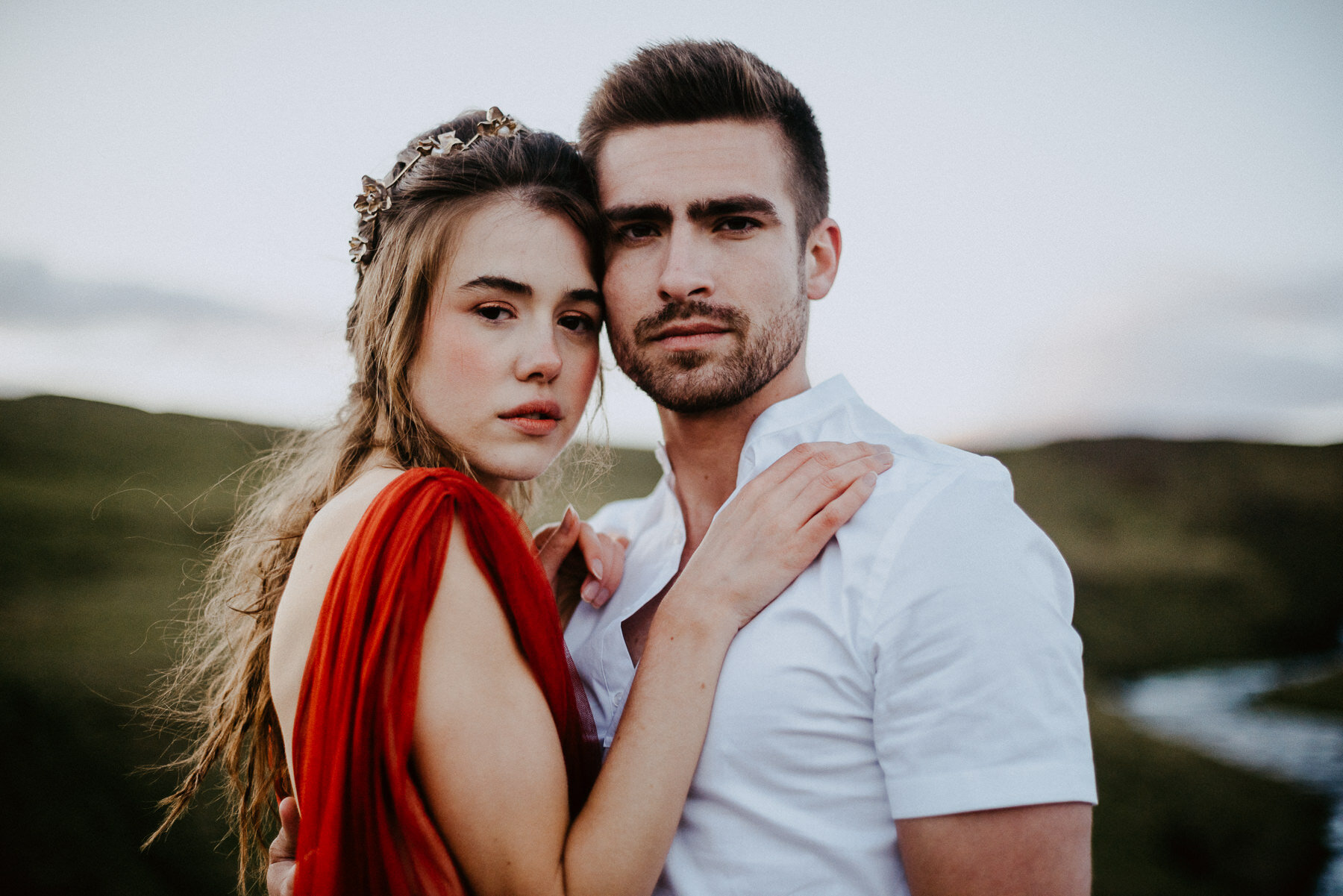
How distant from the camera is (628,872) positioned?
5.47ft

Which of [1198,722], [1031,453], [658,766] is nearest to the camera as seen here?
[658,766]

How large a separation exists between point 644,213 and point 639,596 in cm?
124

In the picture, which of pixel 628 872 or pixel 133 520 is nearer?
pixel 628 872

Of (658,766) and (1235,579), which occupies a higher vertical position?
(658,766)

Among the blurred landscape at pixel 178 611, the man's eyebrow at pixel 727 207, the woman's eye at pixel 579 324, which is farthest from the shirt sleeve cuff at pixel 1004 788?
the blurred landscape at pixel 178 611

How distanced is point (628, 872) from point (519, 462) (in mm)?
1089

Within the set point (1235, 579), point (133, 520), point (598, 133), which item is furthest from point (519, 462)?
point (1235, 579)

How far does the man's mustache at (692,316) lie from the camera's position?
7.93 ft

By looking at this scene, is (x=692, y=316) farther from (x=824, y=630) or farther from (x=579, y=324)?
(x=824, y=630)

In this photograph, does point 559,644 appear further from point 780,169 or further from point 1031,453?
point 1031,453

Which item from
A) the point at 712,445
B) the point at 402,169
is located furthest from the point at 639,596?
the point at 402,169

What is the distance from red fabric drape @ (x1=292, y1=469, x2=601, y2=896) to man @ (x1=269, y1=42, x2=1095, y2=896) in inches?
21.6

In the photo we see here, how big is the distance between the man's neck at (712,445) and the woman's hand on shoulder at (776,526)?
0.44 metres

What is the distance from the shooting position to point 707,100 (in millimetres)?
2596
